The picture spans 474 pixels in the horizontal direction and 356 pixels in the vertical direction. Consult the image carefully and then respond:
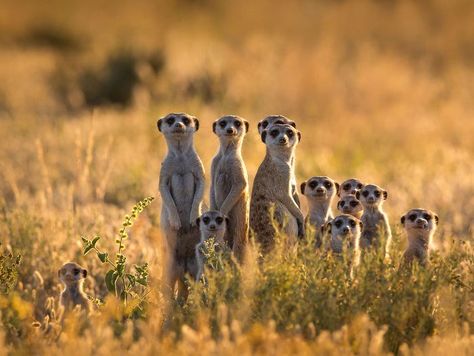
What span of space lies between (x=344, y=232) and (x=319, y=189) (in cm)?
83

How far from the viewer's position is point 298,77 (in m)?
18.5

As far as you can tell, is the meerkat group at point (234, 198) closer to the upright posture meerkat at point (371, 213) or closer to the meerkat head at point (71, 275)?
the upright posture meerkat at point (371, 213)

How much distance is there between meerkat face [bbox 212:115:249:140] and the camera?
22.0 ft

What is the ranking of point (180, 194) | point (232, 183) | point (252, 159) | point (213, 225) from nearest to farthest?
point (213, 225) → point (232, 183) → point (180, 194) → point (252, 159)

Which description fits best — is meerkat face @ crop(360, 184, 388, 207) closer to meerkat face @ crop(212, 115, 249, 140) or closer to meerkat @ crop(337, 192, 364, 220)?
meerkat @ crop(337, 192, 364, 220)

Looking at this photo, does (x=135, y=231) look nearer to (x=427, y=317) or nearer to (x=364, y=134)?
(x=427, y=317)

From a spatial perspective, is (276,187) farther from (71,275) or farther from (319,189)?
(71,275)

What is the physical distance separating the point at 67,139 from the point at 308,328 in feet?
30.3

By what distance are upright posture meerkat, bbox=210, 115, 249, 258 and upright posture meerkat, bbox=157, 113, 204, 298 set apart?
11 centimetres

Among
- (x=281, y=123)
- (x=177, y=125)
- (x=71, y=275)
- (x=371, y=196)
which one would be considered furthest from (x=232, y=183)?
(x=71, y=275)

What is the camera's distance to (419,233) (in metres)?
6.66

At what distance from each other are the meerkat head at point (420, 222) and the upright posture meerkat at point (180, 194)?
1.33m

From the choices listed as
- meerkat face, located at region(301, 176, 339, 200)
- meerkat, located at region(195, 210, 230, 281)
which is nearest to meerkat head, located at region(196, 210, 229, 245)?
meerkat, located at region(195, 210, 230, 281)

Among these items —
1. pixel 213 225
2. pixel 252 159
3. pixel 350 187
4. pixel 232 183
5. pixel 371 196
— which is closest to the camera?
pixel 213 225
